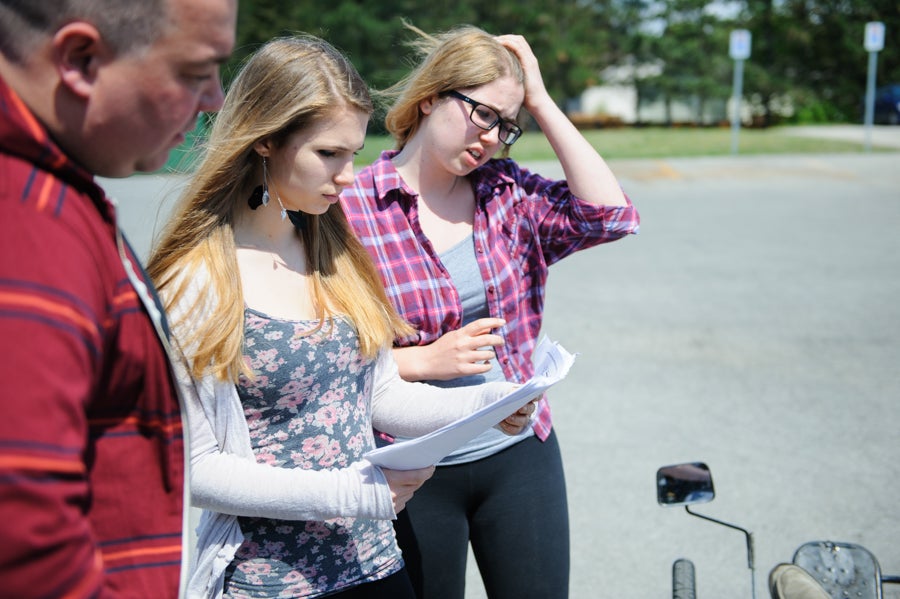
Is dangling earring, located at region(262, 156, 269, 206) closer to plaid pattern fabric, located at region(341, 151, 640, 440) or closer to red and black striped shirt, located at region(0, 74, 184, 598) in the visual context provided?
plaid pattern fabric, located at region(341, 151, 640, 440)

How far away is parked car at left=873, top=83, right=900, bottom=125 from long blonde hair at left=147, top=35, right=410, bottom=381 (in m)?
33.4

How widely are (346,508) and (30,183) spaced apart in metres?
0.95

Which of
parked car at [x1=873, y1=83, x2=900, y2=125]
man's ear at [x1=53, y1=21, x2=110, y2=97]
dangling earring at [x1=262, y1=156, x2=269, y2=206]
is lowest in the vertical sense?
parked car at [x1=873, y1=83, x2=900, y2=125]

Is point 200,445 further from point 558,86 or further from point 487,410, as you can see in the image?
point 558,86

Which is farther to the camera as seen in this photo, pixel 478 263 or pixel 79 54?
pixel 478 263

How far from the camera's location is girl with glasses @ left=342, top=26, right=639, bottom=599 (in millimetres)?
2262

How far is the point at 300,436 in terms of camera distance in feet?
5.71

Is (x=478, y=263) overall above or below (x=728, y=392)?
above

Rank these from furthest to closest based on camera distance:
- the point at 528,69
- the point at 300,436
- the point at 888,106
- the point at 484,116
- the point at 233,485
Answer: the point at 888,106
the point at 528,69
the point at 484,116
the point at 300,436
the point at 233,485

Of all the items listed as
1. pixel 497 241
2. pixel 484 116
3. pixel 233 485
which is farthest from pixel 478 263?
pixel 233 485

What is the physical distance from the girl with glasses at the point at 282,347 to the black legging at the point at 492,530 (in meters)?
0.35

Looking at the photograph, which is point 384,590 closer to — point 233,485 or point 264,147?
point 233,485

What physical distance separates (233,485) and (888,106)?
34.7 metres

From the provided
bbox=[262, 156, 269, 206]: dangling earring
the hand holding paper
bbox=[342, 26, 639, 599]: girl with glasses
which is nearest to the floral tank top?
the hand holding paper
